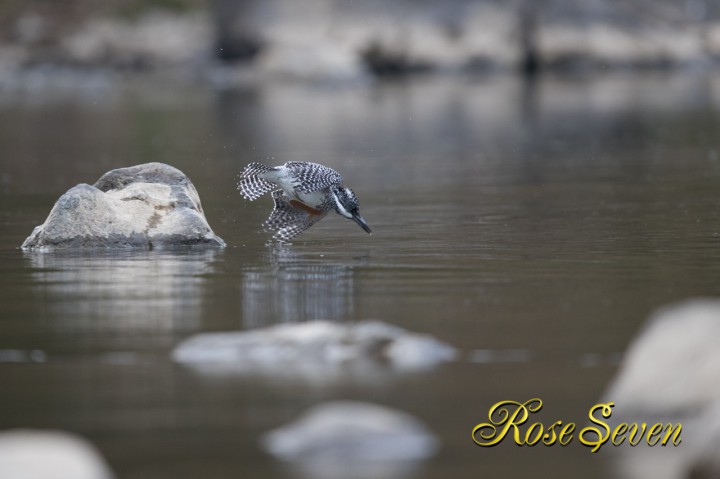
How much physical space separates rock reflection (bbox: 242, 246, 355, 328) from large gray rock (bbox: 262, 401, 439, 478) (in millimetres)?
2737

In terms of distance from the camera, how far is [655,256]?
11375 mm

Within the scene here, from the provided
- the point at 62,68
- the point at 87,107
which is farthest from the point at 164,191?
the point at 62,68

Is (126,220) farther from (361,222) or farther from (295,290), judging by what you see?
(295,290)

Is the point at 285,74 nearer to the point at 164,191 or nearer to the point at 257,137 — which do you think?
the point at 257,137

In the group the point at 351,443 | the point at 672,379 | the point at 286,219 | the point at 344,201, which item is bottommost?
the point at 286,219

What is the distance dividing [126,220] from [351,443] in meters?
7.01

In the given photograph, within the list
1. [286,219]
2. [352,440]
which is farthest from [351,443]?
[286,219]

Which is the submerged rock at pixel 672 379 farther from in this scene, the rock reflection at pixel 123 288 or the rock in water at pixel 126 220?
the rock in water at pixel 126 220

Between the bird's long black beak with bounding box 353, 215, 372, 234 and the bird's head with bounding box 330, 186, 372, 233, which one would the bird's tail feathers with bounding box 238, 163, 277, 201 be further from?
the bird's long black beak with bounding box 353, 215, 372, 234

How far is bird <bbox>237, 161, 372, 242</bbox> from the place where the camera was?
12.6 metres

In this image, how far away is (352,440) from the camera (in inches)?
237

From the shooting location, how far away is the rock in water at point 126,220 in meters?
12.6

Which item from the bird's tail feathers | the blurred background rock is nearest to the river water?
the bird's tail feathers

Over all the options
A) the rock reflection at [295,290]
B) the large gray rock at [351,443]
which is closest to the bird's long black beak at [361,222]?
the rock reflection at [295,290]
